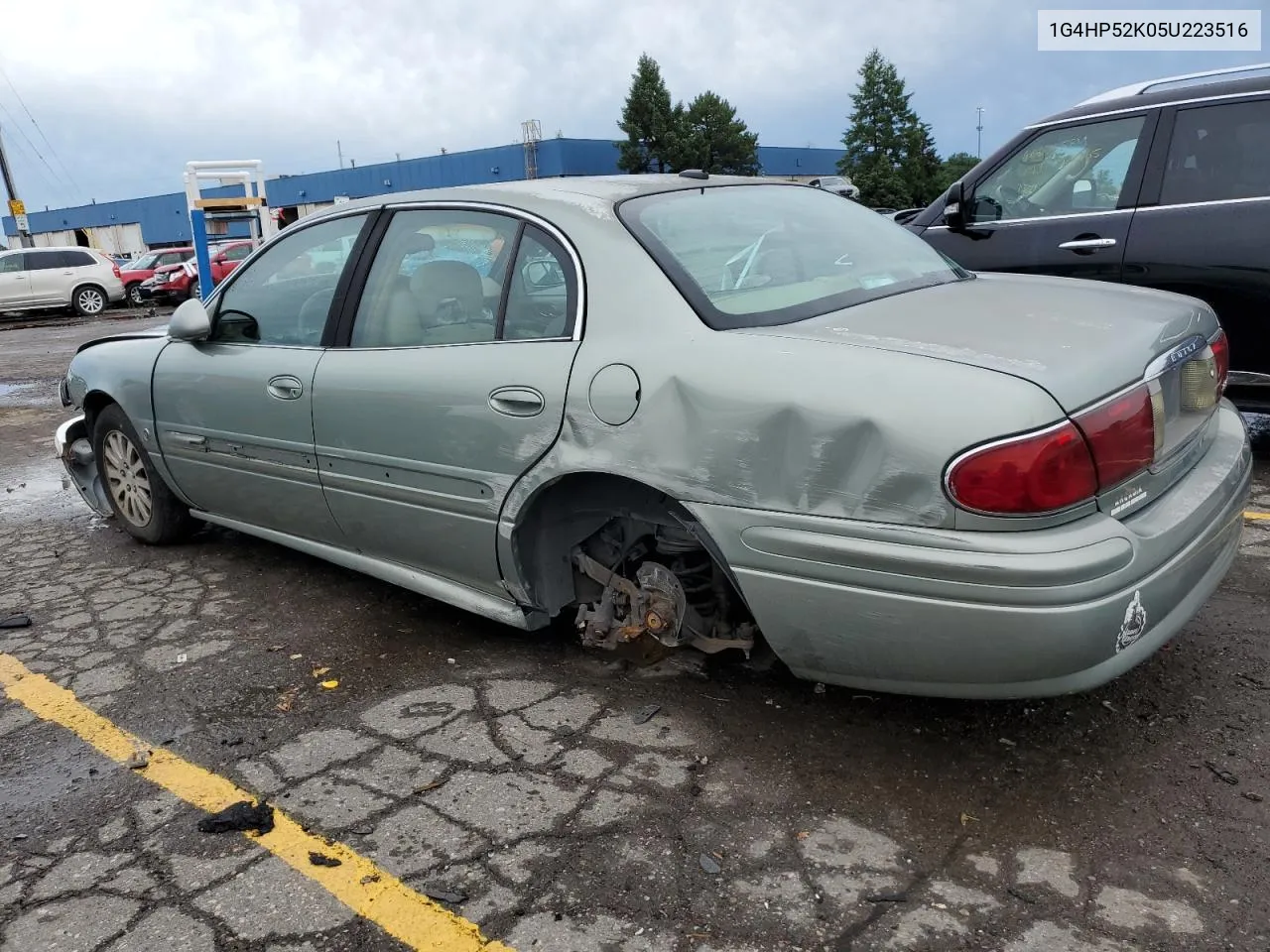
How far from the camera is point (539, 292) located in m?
2.96

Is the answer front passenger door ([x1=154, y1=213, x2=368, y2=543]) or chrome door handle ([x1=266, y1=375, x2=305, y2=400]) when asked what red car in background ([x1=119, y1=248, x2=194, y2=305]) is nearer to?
front passenger door ([x1=154, y1=213, x2=368, y2=543])

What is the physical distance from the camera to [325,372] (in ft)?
11.2

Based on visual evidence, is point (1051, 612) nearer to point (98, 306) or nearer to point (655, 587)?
point (655, 587)

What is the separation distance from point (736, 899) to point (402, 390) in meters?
1.82

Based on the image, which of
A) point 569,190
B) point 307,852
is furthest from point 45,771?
point 569,190

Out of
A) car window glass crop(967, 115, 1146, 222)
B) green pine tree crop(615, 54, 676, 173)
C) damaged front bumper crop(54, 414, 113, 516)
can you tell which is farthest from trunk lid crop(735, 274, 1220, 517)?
green pine tree crop(615, 54, 676, 173)

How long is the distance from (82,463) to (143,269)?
73.8 feet

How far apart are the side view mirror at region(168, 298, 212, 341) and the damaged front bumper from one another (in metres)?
1.43

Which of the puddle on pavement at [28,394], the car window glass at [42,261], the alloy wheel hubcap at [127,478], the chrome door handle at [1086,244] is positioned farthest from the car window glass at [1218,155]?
the car window glass at [42,261]

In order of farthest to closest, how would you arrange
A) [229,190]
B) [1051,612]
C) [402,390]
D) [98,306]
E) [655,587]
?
[229,190], [98,306], [402,390], [655,587], [1051,612]

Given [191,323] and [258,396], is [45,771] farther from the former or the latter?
[191,323]

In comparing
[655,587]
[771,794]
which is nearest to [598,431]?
[655,587]

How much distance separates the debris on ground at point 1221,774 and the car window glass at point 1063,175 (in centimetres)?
356

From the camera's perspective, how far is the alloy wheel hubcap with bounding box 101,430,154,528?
467cm
